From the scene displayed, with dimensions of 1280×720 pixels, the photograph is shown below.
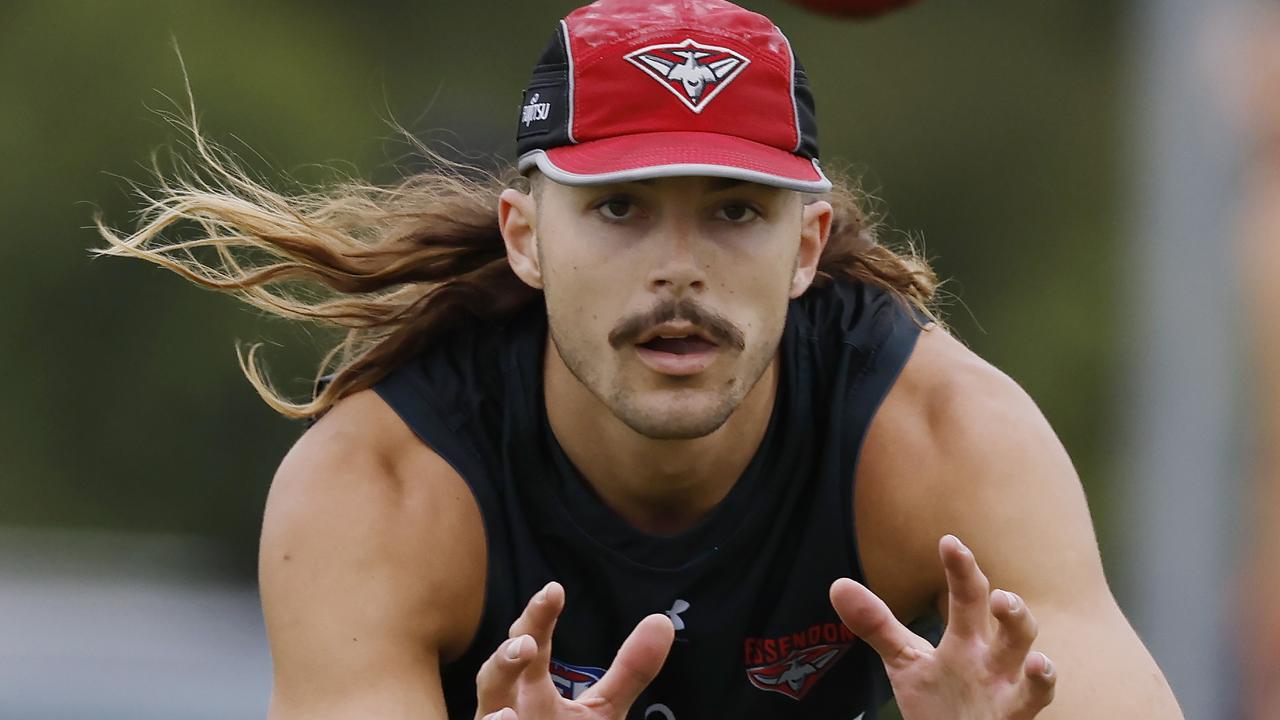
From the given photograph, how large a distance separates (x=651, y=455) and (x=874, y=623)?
0.74m

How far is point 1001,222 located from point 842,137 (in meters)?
1.50

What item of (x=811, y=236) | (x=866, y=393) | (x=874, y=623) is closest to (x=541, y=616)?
(x=874, y=623)

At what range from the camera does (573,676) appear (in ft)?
15.7

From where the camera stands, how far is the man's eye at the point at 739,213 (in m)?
4.48

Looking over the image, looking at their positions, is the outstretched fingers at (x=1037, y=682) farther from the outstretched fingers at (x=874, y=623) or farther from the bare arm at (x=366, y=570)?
the bare arm at (x=366, y=570)

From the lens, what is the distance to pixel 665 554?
477 centimetres

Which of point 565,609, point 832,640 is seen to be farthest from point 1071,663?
point 565,609

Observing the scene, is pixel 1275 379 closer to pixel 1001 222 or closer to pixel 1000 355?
pixel 1000 355

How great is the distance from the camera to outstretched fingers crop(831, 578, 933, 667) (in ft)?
13.5

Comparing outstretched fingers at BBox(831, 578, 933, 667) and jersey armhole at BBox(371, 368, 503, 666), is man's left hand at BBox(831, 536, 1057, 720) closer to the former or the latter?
outstretched fingers at BBox(831, 578, 933, 667)

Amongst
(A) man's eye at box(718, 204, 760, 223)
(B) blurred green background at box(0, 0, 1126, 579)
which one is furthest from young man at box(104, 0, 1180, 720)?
(B) blurred green background at box(0, 0, 1126, 579)

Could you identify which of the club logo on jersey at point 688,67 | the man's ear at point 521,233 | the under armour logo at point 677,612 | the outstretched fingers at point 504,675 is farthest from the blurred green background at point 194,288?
the outstretched fingers at point 504,675

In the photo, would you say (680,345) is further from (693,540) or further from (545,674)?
(545,674)

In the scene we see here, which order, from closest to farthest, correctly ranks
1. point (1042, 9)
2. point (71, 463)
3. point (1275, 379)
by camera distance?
point (1275, 379)
point (71, 463)
point (1042, 9)
